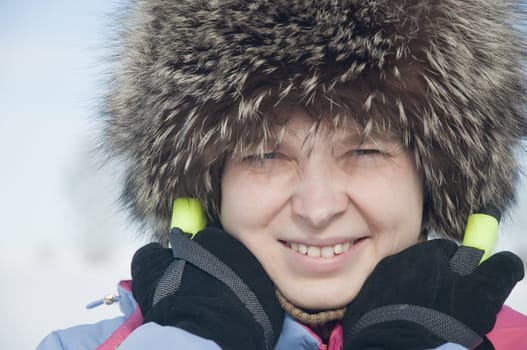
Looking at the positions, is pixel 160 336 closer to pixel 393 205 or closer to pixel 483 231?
pixel 393 205

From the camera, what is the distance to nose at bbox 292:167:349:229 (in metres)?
1.25

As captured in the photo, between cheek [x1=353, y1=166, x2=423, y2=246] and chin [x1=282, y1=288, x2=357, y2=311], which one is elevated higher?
cheek [x1=353, y1=166, x2=423, y2=246]

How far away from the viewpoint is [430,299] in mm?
1188

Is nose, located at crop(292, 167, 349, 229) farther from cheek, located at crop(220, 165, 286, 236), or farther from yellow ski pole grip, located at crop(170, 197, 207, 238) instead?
yellow ski pole grip, located at crop(170, 197, 207, 238)

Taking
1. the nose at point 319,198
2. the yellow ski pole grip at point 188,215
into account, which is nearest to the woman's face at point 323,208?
the nose at point 319,198

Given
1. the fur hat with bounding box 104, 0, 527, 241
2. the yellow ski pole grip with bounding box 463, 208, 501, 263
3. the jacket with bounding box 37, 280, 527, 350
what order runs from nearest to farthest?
the jacket with bounding box 37, 280, 527, 350, the fur hat with bounding box 104, 0, 527, 241, the yellow ski pole grip with bounding box 463, 208, 501, 263

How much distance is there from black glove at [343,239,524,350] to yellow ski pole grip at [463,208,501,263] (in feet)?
0.13

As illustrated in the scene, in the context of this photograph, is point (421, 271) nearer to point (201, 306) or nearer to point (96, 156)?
point (201, 306)

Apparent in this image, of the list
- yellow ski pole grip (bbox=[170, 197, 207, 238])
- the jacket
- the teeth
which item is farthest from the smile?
yellow ski pole grip (bbox=[170, 197, 207, 238])

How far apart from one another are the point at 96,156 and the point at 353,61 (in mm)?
721

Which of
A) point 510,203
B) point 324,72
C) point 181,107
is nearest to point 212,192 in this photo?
point 181,107

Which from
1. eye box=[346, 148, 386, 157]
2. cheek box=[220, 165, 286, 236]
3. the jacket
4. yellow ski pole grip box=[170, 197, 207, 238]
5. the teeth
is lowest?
the jacket

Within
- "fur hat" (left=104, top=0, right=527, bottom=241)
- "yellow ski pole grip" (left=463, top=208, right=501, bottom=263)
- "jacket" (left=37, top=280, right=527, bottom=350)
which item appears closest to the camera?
"jacket" (left=37, top=280, right=527, bottom=350)

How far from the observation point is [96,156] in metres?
1.71
